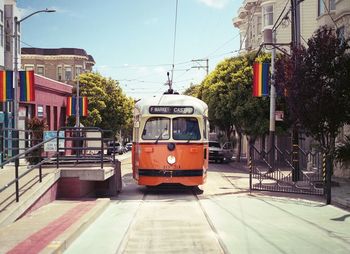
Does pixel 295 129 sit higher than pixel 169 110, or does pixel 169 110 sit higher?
pixel 169 110

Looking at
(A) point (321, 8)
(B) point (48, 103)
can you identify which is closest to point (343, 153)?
(A) point (321, 8)

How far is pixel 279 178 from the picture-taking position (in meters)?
20.4

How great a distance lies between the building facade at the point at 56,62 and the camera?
7025 centimetres

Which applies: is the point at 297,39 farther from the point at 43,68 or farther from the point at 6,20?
the point at 43,68

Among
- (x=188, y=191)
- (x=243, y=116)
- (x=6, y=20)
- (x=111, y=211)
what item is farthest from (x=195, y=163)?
(x=6, y=20)

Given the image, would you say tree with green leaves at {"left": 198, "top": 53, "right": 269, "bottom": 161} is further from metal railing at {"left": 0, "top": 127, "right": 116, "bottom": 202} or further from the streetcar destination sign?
the streetcar destination sign

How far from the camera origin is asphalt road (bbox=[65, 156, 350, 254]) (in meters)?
8.38

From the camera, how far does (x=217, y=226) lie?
10.3m

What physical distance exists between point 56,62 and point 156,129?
5768cm

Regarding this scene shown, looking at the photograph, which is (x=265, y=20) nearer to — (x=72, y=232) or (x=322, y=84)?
(x=322, y=84)

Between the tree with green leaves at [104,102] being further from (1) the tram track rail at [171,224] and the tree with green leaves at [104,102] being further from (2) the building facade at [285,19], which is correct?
(1) the tram track rail at [171,224]

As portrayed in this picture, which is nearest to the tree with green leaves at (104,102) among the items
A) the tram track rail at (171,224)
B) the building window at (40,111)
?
the building window at (40,111)

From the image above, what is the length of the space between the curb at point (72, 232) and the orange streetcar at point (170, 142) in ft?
14.0

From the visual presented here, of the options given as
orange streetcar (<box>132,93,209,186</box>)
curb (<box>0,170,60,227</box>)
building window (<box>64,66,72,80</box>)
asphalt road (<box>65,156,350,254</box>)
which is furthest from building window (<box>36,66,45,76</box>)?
curb (<box>0,170,60,227</box>)
